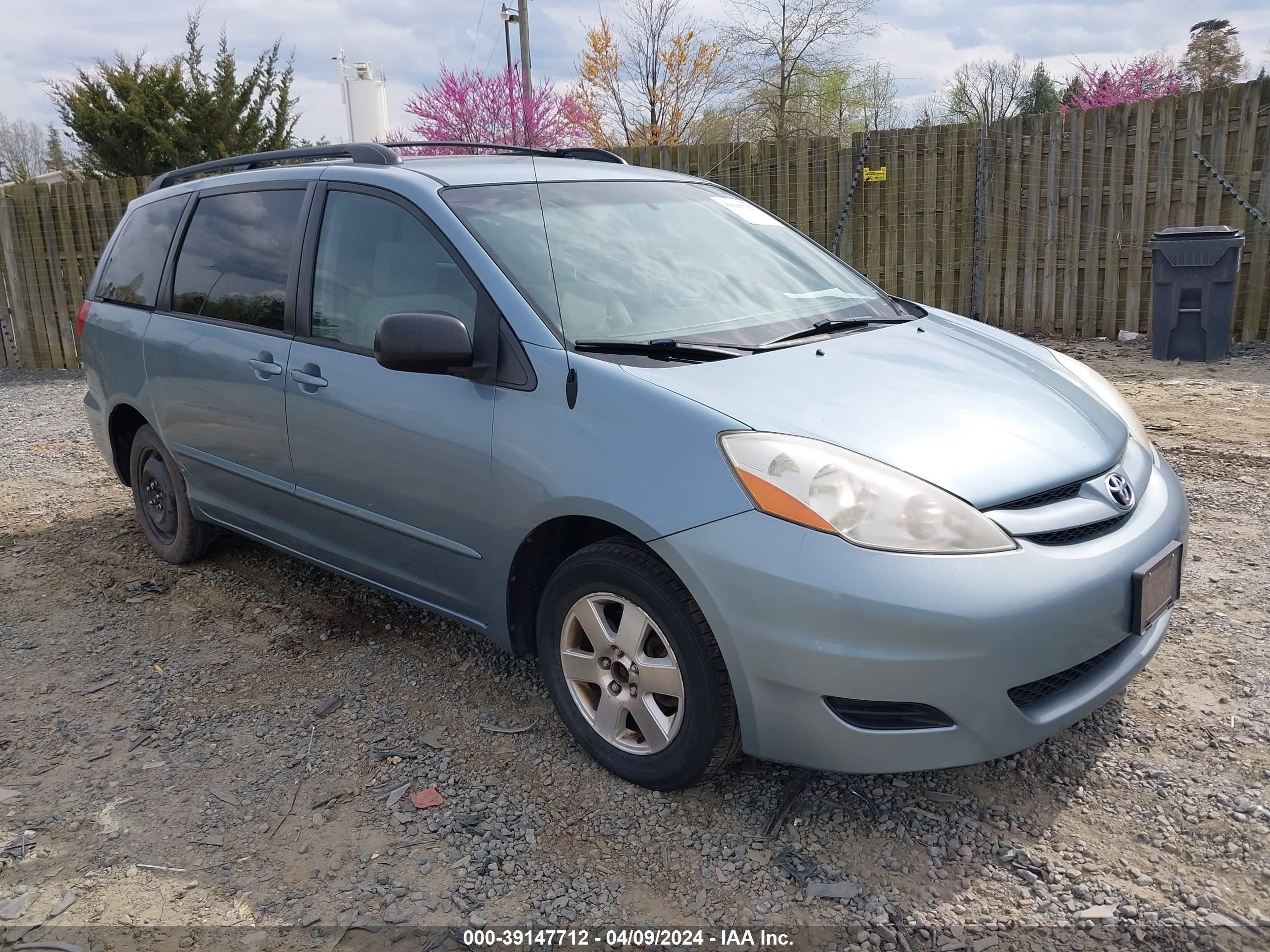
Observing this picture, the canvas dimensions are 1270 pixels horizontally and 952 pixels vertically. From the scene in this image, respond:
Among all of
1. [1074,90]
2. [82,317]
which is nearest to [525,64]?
[1074,90]

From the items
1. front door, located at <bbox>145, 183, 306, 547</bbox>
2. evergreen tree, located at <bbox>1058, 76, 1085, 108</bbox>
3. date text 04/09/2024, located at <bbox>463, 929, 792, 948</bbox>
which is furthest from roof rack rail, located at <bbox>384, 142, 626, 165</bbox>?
evergreen tree, located at <bbox>1058, 76, 1085, 108</bbox>

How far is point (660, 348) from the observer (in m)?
2.83

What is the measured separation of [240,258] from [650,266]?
1.81m

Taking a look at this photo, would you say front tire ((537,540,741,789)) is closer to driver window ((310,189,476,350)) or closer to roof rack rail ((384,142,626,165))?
driver window ((310,189,476,350))

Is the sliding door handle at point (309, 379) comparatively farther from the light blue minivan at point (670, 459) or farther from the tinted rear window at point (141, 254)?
the tinted rear window at point (141, 254)

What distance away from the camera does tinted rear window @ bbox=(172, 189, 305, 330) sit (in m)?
3.75

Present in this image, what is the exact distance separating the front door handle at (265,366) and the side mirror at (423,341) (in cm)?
96

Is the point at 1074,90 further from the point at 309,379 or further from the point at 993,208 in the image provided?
the point at 309,379

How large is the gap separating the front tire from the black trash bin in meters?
7.66

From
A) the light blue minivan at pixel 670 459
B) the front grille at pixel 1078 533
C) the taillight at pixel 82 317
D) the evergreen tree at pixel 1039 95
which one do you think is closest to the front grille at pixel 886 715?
the light blue minivan at pixel 670 459

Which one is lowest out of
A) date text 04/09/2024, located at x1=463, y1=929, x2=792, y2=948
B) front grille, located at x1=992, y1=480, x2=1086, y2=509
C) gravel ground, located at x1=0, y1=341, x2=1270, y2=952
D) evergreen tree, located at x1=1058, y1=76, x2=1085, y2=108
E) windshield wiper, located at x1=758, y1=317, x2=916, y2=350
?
date text 04/09/2024, located at x1=463, y1=929, x2=792, y2=948

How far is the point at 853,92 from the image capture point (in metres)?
27.5

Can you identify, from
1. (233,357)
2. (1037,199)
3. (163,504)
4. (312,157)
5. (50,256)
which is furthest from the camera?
(50,256)

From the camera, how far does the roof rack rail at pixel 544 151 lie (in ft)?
13.7
